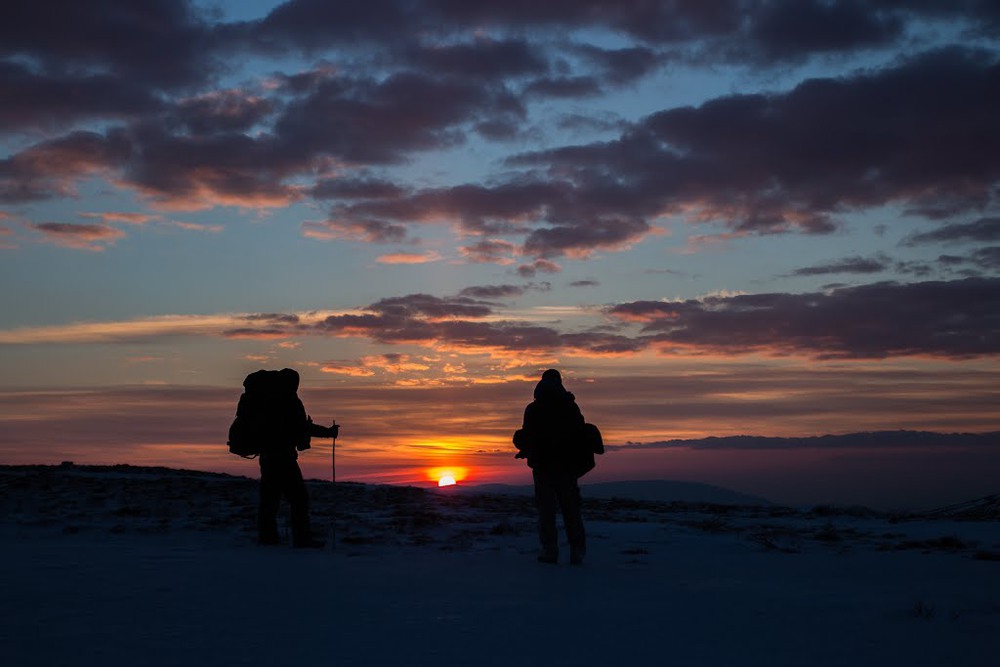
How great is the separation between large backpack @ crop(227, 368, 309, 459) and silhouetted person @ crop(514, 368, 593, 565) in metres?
3.05

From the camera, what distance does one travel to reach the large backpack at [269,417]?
1253cm

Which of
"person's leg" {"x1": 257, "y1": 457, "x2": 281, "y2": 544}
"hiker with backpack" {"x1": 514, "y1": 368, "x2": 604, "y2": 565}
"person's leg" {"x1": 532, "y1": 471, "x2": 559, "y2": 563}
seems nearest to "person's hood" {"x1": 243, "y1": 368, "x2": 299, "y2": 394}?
"person's leg" {"x1": 257, "y1": 457, "x2": 281, "y2": 544}

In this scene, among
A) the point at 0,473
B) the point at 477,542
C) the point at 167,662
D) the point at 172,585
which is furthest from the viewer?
the point at 0,473

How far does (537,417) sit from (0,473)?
17465mm

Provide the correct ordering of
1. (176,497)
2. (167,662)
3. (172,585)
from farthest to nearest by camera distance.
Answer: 1. (176,497)
2. (172,585)
3. (167,662)

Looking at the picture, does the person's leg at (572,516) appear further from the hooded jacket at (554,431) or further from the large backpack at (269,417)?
the large backpack at (269,417)

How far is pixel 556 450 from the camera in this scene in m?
11.7

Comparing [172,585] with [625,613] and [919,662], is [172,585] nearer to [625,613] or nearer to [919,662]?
[625,613]

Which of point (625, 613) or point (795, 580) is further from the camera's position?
point (795, 580)

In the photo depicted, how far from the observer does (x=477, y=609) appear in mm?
7840

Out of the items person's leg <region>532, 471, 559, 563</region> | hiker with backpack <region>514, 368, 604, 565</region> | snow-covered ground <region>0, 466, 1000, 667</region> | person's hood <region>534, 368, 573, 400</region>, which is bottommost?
snow-covered ground <region>0, 466, 1000, 667</region>

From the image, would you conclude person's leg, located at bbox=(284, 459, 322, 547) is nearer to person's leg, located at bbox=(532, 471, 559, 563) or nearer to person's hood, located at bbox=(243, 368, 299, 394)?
person's hood, located at bbox=(243, 368, 299, 394)

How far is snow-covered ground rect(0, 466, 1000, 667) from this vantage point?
6305 mm

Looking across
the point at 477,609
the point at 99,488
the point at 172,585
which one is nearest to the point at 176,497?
the point at 99,488
